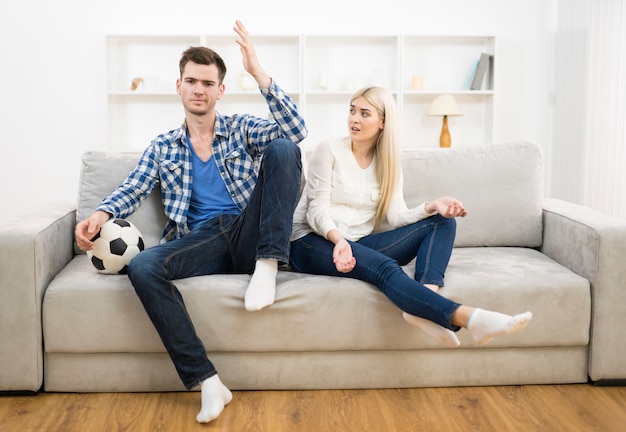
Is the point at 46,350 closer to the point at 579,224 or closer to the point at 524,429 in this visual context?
the point at 524,429

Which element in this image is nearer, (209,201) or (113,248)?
(113,248)

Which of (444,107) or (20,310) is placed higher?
(444,107)

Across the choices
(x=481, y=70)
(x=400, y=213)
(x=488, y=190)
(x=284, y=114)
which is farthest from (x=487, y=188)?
(x=481, y=70)

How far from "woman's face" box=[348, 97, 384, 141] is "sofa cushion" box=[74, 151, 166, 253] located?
80 cm

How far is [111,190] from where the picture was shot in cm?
276

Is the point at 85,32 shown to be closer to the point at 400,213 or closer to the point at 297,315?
the point at 400,213

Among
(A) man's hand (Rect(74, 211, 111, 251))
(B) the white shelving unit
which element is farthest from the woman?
(B) the white shelving unit

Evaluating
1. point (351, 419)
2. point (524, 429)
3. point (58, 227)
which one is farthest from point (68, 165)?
point (524, 429)

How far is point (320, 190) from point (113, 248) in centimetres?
75

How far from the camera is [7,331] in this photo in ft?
7.43

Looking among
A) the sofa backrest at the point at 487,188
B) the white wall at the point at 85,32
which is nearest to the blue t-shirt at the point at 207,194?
the sofa backrest at the point at 487,188

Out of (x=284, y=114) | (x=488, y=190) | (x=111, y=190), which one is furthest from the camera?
(x=488, y=190)

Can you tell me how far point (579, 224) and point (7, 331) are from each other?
1.97 metres

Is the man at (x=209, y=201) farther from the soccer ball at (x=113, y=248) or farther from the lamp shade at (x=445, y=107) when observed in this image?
the lamp shade at (x=445, y=107)
